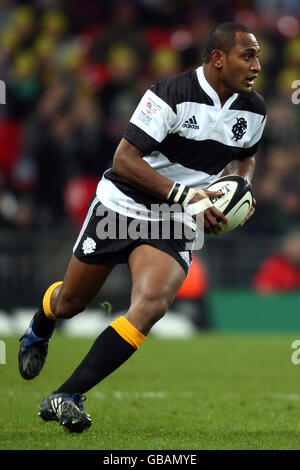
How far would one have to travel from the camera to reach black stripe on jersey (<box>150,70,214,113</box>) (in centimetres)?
537

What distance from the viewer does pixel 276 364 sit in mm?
9094

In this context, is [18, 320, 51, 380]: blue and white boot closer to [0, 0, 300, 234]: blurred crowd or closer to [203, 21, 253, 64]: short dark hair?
[203, 21, 253, 64]: short dark hair

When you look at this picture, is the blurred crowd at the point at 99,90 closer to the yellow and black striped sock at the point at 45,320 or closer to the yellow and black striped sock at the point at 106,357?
the yellow and black striped sock at the point at 45,320

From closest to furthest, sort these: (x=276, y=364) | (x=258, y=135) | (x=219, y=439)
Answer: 1. (x=219, y=439)
2. (x=258, y=135)
3. (x=276, y=364)

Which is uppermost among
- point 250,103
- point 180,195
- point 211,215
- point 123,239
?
point 250,103

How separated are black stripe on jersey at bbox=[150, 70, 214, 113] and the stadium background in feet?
21.0

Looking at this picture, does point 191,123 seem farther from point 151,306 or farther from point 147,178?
point 151,306

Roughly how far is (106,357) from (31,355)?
4.16 ft

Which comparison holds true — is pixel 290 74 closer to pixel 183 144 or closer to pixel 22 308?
pixel 22 308

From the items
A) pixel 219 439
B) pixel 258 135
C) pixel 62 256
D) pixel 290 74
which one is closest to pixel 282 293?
pixel 62 256

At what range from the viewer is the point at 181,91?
213 inches

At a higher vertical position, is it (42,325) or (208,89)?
(208,89)

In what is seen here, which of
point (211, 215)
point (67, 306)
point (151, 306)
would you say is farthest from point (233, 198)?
point (67, 306)
